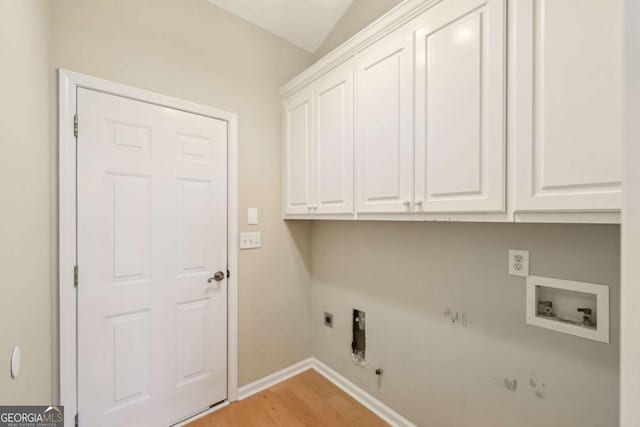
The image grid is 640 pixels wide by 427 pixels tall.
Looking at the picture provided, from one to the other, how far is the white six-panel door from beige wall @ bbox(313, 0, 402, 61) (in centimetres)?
119

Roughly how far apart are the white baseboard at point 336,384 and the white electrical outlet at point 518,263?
3.78ft

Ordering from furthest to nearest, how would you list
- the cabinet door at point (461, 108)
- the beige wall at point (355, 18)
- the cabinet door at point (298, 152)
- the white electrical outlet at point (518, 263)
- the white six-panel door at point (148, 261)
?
1. the cabinet door at point (298, 152)
2. the beige wall at point (355, 18)
3. the white six-panel door at point (148, 261)
4. the white electrical outlet at point (518, 263)
5. the cabinet door at point (461, 108)

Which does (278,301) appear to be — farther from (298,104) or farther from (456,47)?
(456,47)

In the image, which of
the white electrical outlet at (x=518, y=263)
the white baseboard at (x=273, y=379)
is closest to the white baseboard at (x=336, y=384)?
the white baseboard at (x=273, y=379)

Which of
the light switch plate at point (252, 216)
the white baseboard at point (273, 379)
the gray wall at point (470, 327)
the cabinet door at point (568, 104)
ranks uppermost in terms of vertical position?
the cabinet door at point (568, 104)

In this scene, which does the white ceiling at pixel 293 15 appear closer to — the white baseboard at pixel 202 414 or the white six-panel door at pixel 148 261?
the white six-panel door at pixel 148 261

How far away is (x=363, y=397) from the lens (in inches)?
76.1

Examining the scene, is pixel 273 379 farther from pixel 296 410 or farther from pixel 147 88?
pixel 147 88

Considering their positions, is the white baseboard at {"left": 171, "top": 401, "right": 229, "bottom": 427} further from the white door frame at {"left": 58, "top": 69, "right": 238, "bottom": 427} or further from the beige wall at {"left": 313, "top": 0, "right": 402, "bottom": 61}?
the beige wall at {"left": 313, "top": 0, "right": 402, "bottom": 61}

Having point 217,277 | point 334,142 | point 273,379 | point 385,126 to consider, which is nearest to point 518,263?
point 385,126

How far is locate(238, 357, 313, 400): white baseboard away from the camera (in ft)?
6.60

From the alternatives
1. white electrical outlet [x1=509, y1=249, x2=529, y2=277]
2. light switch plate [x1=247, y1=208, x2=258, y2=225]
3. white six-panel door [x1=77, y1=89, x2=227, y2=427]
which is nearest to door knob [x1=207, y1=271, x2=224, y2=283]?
white six-panel door [x1=77, y1=89, x2=227, y2=427]

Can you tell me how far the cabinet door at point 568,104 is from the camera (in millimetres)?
802

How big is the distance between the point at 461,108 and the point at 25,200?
68.0 inches
